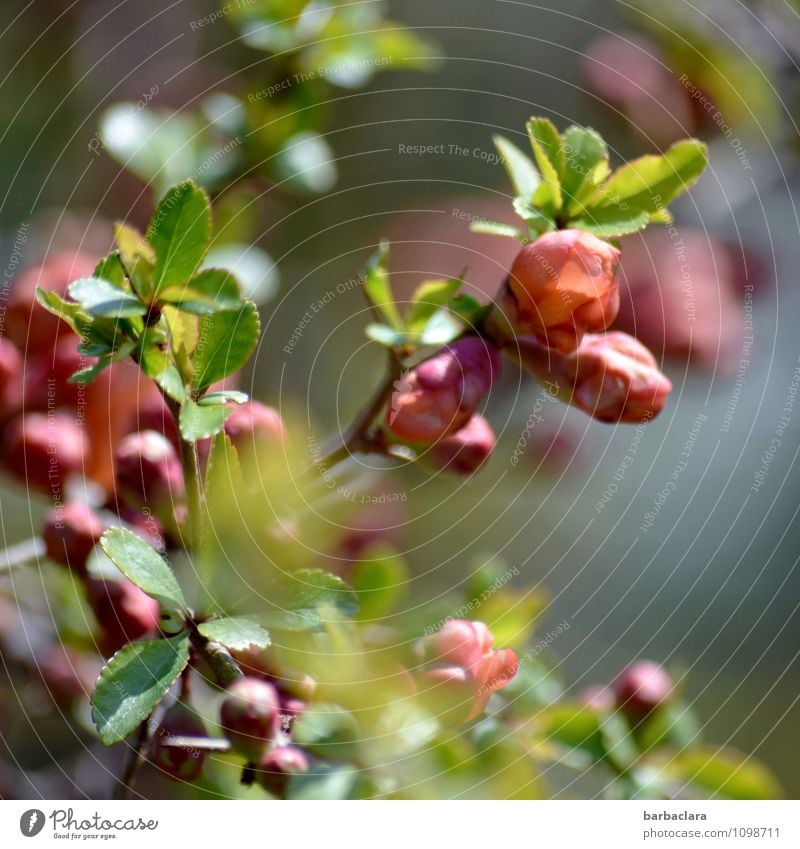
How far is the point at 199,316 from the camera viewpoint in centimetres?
53

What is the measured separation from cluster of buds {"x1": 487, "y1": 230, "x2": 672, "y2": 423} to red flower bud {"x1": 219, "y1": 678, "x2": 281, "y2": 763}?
0.74 feet

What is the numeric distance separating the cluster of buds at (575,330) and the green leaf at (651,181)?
5 cm

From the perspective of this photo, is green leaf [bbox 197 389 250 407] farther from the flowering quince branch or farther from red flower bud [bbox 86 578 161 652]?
red flower bud [bbox 86 578 161 652]

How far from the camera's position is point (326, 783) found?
0.55 metres

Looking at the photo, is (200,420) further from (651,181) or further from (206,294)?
(651,181)

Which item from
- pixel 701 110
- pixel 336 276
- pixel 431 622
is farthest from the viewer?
pixel 701 110

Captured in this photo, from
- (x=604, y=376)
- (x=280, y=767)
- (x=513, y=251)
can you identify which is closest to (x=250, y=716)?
(x=280, y=767)

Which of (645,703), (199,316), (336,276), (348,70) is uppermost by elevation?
(348,70)

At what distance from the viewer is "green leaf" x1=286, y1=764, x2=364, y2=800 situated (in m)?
0.53

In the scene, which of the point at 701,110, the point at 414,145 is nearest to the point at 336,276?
the point at 414,145

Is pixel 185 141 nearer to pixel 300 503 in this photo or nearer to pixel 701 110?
pixel 300 503

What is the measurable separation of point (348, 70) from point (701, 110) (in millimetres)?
423

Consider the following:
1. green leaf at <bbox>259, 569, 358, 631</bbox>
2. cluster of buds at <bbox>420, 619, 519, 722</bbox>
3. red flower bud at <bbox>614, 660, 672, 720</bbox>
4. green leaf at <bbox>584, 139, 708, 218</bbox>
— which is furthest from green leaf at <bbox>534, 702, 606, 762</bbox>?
green leaf at <bbox>584, 139, 708, 218</bbox>
